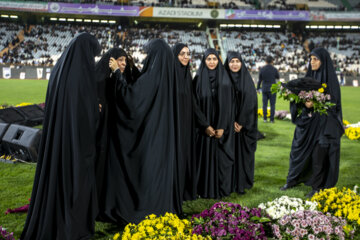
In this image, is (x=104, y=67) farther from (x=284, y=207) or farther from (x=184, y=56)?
(x=284, y=207)

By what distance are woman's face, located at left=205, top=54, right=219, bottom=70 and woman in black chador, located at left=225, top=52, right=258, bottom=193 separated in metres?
0.40

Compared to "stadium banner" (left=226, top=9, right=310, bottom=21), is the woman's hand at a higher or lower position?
lower

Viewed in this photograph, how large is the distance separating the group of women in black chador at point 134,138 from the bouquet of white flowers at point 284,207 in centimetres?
95

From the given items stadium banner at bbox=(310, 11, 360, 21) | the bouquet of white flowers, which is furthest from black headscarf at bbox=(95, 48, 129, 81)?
stadium banner at bbox=(310, 11, 360, 21)

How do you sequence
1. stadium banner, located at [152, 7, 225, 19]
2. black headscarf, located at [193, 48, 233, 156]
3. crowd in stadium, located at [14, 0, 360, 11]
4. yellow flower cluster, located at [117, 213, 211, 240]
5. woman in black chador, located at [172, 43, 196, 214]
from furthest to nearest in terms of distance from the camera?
crowd in stadium, located at [14, 0, 360, 11]
stadium banner, located at [152, 7, 225, 19]
black headscarf, located at [193, 48, 233, 156]
woman in black chador, located at [172, 43, 196, 214]
yellow flower cluster, located at [117, 213, 211, 240]

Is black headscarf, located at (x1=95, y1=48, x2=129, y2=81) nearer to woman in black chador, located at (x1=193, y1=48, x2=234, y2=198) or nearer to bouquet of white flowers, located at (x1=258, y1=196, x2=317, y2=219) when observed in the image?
woman in black chador, located at (x1=193, y1=48, x2=234, y2=198)

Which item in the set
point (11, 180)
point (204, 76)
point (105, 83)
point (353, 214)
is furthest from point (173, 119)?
point (11, 180)

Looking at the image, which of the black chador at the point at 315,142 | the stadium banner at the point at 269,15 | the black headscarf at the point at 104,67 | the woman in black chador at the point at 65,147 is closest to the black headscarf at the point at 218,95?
the black chador at the point at 315,142

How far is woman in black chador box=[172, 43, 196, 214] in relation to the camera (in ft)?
11.9

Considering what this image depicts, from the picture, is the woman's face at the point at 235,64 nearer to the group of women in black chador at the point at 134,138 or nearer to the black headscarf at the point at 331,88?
the group of women in black chador at the point at 134,138

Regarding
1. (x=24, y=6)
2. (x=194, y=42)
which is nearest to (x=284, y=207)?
(x=194, y=42)

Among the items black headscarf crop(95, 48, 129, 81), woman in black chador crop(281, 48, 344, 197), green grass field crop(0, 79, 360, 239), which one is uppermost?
black headscarf crop(95, 48, 129, 81)

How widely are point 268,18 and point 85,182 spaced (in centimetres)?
3956

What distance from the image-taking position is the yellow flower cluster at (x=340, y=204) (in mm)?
3387
